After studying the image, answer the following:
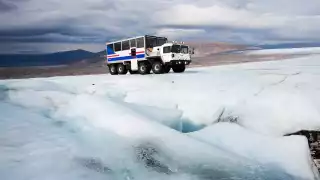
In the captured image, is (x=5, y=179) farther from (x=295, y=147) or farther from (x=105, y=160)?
(x=295, y=147)

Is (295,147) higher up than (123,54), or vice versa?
(123,54)

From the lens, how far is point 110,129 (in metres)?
2.62

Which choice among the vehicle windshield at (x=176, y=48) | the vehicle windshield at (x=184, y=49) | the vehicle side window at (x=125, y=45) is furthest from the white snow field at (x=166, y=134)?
the vehicle side window at (x=125, y=45)

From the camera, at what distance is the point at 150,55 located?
8.21 m

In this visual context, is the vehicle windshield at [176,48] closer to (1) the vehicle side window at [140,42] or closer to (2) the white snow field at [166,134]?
(1) the vehicle side window at [140,42]

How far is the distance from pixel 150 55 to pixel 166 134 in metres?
5.89

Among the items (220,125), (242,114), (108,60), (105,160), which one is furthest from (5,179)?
(108,60)

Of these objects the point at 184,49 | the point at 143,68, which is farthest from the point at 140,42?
the point at 184,49

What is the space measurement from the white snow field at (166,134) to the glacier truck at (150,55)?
140 inches

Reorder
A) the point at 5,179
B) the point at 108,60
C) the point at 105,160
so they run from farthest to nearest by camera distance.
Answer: the point at 108,60, the point at 105,160, the point at 5,179

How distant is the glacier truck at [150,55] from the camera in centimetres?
786

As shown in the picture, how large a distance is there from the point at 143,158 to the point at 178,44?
6.08 m

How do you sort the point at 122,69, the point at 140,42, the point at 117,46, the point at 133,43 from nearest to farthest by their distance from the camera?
1. the point at 140,42
2. the point at 133,43
3. the point at 122,69
4. the point at 117,46

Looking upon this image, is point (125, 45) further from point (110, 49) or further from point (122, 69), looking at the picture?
point (110, 49)
